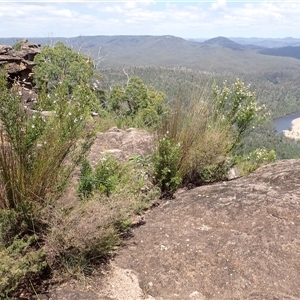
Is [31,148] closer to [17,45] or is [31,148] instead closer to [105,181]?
Answer: [105,181]

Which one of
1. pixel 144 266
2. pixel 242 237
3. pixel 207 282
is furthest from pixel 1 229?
pixel 242 237

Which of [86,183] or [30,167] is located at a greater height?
[30,167]

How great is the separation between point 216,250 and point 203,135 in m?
1.87

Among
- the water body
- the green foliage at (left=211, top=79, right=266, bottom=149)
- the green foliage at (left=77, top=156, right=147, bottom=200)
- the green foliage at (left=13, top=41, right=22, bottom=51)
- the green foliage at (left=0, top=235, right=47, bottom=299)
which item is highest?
the green foliage at (left=13, top=41, right=22, bottom=51)

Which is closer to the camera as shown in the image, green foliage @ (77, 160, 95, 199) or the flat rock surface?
the flat rock surface

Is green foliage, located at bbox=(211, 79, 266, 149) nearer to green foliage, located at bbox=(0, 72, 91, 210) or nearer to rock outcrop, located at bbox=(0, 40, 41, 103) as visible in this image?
green foliage, located at bbox=(0, 72, 91, 210)

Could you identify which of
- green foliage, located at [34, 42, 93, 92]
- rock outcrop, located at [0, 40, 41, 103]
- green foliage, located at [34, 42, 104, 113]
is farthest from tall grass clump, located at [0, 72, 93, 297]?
green foliage, located at [34, 42, 93, 92]

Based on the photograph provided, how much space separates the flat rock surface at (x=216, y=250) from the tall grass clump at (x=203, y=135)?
470 millimetres

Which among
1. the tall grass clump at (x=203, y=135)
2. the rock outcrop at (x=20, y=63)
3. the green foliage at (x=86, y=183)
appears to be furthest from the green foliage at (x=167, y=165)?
the rock outcrop at (x=20, y=63)

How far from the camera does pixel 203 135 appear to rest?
15.2 ft

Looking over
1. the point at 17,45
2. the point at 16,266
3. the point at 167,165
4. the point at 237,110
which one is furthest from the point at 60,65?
the point at 16,266

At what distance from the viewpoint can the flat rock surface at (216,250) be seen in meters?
2.70

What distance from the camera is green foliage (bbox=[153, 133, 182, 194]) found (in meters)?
4.01

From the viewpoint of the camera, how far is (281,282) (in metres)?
2.72
